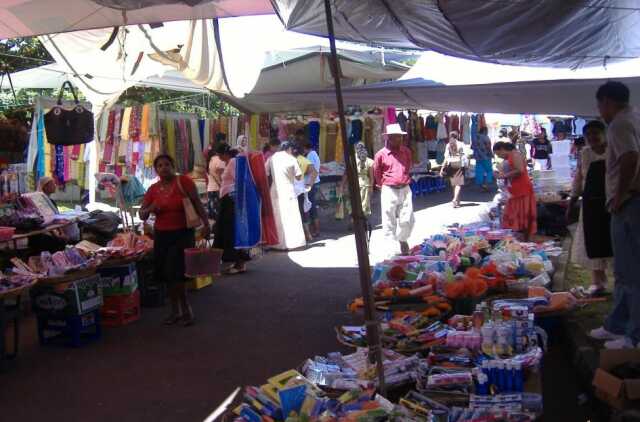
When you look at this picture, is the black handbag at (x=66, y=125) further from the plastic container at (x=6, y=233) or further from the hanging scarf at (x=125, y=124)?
the hanging scarf at (x=125, y=124)

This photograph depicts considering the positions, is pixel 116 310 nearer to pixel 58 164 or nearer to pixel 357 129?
pixel 58 164

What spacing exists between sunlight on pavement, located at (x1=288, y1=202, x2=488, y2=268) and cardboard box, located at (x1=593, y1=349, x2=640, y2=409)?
588cm

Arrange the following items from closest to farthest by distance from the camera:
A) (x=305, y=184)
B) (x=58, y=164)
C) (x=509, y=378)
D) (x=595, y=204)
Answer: (x=509, y=378)
(x=595, y=204)
(x=305, y=184)
(x=58, y=164)

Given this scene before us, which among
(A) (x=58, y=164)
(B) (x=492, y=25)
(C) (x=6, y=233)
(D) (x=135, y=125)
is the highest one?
(B) (x=492, y=25)

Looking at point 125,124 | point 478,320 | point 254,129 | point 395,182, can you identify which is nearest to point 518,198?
point 395,182

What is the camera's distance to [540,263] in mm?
7324

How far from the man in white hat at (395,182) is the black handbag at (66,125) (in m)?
4.08

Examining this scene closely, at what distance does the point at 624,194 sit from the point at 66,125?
6021 millimetres

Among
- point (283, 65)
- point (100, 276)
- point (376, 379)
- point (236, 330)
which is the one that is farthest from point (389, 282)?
point (283, 65)

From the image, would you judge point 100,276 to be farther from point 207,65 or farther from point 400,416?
point 400,416

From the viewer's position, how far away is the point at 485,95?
797 centimetres

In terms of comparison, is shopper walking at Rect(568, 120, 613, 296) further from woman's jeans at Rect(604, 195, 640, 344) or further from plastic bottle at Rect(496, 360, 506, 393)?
plastic bottle at Rect(496, 360, 506, 393)

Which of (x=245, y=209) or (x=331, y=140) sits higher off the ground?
(x=331, y=140)

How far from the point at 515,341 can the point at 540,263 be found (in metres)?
2.79
